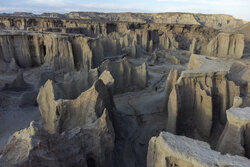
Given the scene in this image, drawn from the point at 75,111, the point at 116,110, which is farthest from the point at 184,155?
the point at 116,110

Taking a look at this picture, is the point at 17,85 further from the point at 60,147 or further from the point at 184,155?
the point at 184,155

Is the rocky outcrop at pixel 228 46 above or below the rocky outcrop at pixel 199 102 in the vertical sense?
above

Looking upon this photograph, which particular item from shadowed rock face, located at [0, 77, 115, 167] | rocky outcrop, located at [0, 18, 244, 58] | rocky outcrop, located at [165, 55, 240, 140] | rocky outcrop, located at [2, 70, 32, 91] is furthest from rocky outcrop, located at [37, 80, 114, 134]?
rocky outcrop, located at [0, 18, 244, 58]

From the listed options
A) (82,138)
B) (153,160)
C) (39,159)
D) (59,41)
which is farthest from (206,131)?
(59,41)

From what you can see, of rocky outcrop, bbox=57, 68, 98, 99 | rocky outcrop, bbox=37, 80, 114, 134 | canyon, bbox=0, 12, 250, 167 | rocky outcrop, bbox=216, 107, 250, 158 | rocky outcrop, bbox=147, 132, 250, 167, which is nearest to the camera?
rocky outcrop, bbox=147, 132, 250, 167

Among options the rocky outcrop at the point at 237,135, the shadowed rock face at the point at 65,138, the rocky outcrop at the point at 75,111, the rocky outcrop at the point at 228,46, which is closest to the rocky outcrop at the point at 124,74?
the shadowed rock face at the point at 65,138

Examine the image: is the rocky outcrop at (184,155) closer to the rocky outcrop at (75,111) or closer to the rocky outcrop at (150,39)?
the rocky outcrop at (75,111)

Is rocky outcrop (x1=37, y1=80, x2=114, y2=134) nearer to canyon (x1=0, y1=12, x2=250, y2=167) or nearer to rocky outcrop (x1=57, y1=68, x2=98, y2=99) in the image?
canyon (x1=0, y1=12, x2=250, y2=167)
